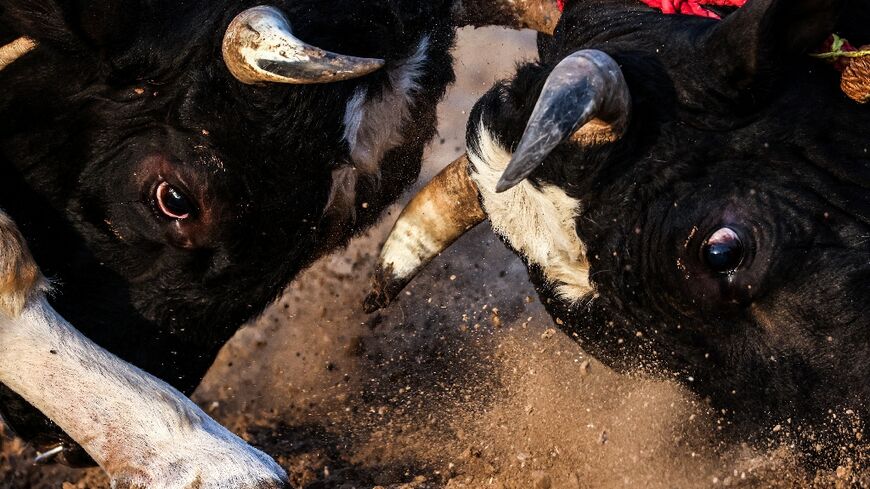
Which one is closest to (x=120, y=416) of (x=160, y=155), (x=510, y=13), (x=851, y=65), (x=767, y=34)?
(x=160, y=155)

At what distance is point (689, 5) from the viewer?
185 inches

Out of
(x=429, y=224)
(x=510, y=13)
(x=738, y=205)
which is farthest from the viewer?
(x=510, y=13)

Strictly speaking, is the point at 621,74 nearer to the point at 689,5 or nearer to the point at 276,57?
the point at 689,5

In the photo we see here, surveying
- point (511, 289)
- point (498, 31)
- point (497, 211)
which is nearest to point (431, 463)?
point (511, 289)

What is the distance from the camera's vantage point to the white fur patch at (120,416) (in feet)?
14.3

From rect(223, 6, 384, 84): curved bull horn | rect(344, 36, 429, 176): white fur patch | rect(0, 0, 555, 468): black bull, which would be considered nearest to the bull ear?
rect(223, 6, 384, 84): curved bull horn

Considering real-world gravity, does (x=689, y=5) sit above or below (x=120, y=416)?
above

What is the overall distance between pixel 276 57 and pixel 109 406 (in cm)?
150

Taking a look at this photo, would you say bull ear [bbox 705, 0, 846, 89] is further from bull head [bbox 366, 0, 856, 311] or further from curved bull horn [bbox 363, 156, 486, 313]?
curved bull horn [bbox 363, 156, 486, 313]

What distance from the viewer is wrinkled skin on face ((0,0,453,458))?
16.6 feet

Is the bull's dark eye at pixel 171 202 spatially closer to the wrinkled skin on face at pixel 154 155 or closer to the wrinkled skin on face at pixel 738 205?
the wrinkled skin on face at pixel 154 155

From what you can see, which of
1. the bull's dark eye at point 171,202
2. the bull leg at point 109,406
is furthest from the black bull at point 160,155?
the bull leg at point 109,406

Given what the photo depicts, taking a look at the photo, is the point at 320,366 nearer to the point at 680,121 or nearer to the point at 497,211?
the point at 497,211

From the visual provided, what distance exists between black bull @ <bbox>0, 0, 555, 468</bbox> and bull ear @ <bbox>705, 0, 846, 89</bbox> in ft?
5.67
